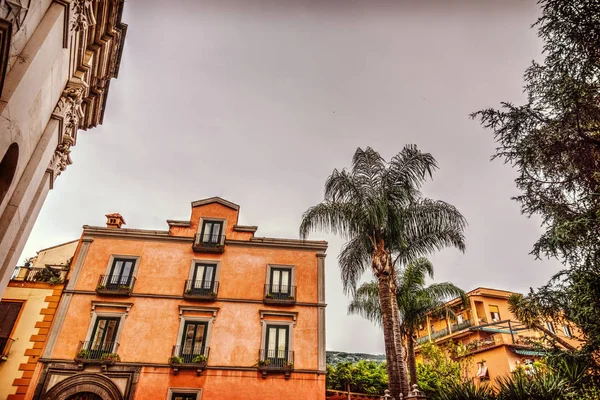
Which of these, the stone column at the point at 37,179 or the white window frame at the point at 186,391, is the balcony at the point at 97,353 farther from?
the stone column at the point at 37,179

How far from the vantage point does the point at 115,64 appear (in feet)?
34.5

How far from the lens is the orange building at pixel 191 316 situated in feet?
57.1

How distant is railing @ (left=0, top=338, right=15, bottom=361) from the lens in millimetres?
16750

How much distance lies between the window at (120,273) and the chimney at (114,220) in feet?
9.00

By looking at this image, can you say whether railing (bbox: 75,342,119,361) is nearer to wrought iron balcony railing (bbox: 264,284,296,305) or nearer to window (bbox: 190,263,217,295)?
window (bbox: 190,263,217,295)

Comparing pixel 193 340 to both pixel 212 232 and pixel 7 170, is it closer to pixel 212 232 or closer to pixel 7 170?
pixel 212 232

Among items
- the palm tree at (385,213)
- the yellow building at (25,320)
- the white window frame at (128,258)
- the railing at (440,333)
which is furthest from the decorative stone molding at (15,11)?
the railing at (440,333)

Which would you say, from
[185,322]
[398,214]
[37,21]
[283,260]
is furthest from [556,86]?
[185,322]

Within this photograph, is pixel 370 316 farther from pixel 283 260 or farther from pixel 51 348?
pixel 51 348

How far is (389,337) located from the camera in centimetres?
1278

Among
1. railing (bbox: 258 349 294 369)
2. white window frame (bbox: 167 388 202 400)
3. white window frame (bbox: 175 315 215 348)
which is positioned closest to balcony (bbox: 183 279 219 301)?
white window frame (bbox: 175 315 215 348)

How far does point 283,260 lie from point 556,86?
15.7 meters

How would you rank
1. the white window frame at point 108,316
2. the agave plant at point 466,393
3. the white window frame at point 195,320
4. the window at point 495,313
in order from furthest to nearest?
the window at point 495,313, the white window frame at point 195,320, the white window frame at point 108,316, the agave plant at point 466,393

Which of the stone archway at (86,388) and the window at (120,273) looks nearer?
the stone archway at (86,388)
